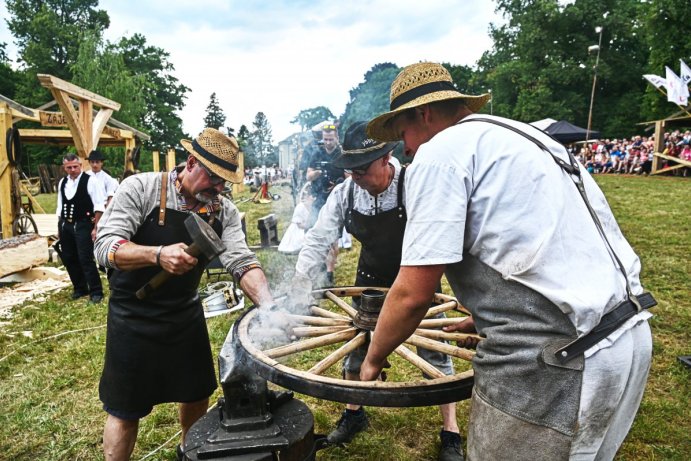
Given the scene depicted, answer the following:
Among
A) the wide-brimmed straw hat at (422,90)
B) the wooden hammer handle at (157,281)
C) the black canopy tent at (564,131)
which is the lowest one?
the wooden hammer handle at (157,281)

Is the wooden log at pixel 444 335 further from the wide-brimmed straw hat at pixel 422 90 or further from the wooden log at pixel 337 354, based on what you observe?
the wide-brimmed straw hat at pixel 422 90

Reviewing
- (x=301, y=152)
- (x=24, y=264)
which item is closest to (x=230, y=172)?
(x=301, y=152)

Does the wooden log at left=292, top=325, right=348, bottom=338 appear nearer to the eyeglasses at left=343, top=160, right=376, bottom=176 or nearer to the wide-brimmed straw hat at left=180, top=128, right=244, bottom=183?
the wide-brimmed straw hat at left=180, top=128, right=244, bottom=183

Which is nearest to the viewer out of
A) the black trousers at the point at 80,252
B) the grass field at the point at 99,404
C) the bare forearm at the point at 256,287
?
the bare forearm at the point at 256,287

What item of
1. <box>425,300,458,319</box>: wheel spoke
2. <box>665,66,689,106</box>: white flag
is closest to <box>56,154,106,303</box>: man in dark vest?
<box>425,300,458,319</box>: wheel spoke

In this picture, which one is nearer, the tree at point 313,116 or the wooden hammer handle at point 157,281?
the wooden hammer handle at point 157,281

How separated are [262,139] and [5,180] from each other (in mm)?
4598

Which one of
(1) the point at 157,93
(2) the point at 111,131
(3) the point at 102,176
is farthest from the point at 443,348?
(1) the point at 157,93

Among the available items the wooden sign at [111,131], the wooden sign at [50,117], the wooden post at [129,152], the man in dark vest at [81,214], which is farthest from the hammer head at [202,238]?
the wooden post at [129,152]

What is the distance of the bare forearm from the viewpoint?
7.75 ft

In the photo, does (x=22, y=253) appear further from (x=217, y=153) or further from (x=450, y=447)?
(x=450, y=447)

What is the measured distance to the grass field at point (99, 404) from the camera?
2840 millimetres

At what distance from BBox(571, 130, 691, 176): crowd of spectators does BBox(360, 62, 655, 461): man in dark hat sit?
69.4 feet

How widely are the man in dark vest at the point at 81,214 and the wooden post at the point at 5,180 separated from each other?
253 cm
